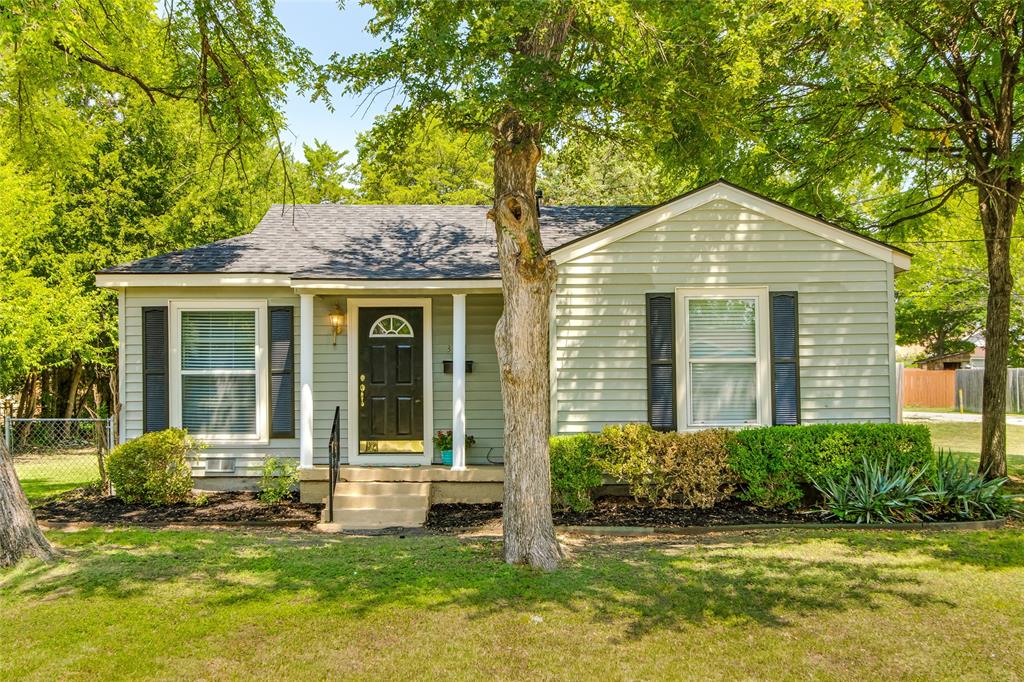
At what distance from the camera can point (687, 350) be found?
353 inches

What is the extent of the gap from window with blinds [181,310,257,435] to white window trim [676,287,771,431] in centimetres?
550

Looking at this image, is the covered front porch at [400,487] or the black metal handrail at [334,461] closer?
the black metal handrail at [334,461]

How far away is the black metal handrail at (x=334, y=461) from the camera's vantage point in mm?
8367

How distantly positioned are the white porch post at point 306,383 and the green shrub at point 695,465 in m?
4.20

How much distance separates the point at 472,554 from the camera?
652cm

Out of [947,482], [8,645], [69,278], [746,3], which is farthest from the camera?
[69,278]

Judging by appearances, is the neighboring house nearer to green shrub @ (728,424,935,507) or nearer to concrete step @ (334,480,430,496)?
green shrub @ (728,424,935,507)

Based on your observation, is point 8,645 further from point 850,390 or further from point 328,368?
point 850,390

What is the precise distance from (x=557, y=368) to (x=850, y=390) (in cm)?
355

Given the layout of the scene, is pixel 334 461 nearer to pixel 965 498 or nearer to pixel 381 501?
pixel 381 501

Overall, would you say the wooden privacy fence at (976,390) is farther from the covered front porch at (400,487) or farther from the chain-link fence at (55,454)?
the chain-link fence at (55,454)

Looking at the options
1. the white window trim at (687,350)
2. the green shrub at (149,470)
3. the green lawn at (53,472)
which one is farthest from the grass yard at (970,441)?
the green lawn at (53,472)

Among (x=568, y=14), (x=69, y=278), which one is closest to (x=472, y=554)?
(x=568, y=14)

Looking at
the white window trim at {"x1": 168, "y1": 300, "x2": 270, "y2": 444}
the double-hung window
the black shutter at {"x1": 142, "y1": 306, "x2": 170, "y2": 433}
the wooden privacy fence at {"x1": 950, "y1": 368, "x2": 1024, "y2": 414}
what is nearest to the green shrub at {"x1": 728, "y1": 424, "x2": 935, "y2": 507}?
the white window trim at {"x1": 168, "y1": 300, "x2": 270, "y2": 444}
